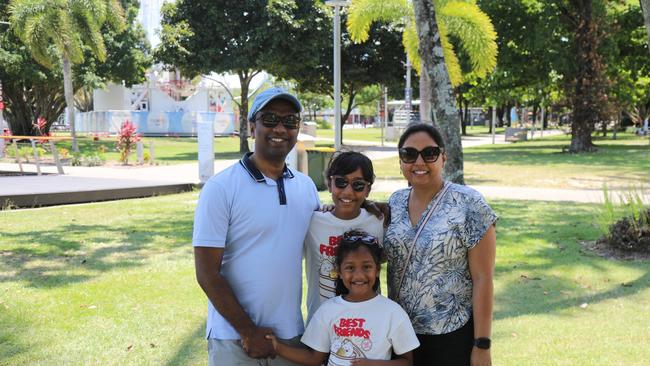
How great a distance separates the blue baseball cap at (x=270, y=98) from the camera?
2.49 meters

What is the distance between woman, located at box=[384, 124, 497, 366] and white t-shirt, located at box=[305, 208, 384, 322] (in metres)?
0.09

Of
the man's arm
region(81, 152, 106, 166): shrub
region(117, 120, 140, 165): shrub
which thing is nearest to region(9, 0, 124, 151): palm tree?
region(81, 152, 106, 166): shrub

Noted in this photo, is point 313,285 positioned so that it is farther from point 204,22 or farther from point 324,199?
point 204,22

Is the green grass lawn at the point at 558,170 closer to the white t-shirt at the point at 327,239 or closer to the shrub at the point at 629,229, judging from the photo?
the shrub at the point at 629,229

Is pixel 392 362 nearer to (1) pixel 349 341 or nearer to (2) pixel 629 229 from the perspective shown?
(1) pixel 349 341

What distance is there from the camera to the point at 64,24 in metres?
26.6

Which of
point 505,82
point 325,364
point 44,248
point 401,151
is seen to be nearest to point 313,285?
point 325,364

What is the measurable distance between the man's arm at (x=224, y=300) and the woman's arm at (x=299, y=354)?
0.06m

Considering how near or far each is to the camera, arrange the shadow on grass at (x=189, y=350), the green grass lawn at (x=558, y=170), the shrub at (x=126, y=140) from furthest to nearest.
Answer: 1. the shrub at (x=126, y=140)
2. the green grass lawn at (x=558, y=170)
3. the shadow on grass at (x=189, y=350)

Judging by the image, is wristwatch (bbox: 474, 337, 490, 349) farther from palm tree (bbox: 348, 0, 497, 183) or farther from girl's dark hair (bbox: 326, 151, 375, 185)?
palm tree (bbox: 348, 0, 497, 183)

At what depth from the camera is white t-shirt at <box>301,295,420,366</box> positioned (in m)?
2.38

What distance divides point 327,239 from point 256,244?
331mm

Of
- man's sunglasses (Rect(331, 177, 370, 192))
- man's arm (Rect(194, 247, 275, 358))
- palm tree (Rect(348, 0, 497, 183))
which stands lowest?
man's arm (Rect(194, 247, 275, 358))

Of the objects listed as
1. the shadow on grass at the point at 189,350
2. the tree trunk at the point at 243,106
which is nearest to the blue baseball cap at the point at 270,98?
the shadow on grass at the point at 189,350
